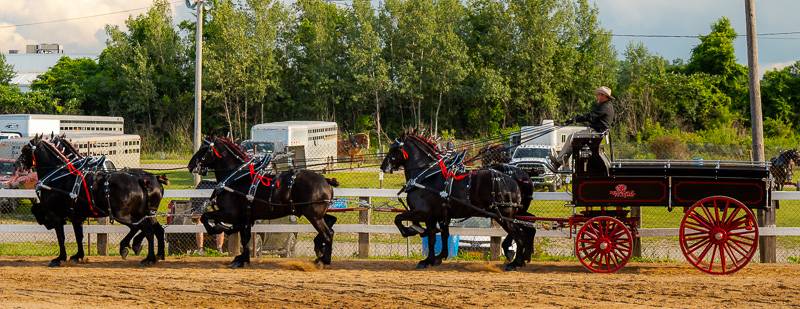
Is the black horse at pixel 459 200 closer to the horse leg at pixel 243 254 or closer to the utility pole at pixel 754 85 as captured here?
the horse leg at pixel 243 254

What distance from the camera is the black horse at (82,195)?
50.5 feet

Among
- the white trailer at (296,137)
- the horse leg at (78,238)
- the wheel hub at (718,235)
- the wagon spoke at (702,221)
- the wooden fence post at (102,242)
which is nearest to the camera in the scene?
the wheel hub at (718,235)

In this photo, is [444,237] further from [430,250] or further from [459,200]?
[459,200]

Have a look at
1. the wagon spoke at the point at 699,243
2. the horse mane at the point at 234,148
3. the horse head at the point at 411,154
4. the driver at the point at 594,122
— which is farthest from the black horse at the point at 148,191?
the wagon spoke at the point at 699,243

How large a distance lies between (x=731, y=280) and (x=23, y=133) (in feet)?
109

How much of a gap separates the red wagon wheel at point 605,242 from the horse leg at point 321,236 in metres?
3.88

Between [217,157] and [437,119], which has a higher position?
[437,119]

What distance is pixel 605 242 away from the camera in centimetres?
1439

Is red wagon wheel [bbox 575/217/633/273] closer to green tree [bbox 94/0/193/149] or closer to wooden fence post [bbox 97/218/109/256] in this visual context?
wooden fence post [bbox 97/218/109/256]

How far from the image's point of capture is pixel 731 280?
1359 cm

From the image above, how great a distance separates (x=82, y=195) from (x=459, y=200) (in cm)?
590

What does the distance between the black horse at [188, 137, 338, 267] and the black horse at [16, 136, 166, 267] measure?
0.99 metres

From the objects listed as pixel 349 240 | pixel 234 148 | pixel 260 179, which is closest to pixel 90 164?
pixel 234 148

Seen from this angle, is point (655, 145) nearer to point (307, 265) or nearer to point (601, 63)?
point (601, 63)
